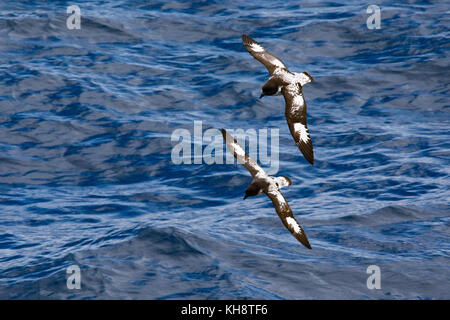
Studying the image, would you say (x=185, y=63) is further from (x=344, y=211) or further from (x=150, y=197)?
(x=344, y=211)

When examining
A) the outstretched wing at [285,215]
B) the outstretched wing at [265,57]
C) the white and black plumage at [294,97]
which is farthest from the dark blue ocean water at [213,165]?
the outstretched wing at [265,57]

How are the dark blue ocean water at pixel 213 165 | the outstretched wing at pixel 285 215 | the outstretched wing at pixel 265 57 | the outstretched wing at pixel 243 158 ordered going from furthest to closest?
1. the dark blue ocean water at pixel 213 165
2. the outstretched wing at pixel 265 57
3. the outstretched wing at pixel 243 158
4. the outstretched wing at pixel 285 215

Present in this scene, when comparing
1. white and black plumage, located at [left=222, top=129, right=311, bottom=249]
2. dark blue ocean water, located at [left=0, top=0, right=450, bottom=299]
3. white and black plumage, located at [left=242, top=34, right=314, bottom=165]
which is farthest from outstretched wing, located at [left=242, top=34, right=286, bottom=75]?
dark blue ocean water, located at [left=0, top=0, right=450, bottom=299]

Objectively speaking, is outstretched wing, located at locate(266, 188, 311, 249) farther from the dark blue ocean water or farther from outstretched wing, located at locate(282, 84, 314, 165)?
the dark blue ocean water

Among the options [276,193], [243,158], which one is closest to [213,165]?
[243,158]

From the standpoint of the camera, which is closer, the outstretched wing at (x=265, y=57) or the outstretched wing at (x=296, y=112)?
the outstretched wing at (x=296, y=112)

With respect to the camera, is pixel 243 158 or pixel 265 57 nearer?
pixel 243 158

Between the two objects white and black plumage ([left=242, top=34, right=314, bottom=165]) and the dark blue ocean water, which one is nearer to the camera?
white and black plumage ([left=242, top=34, right=314, bottom=165])

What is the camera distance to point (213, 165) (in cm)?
1688

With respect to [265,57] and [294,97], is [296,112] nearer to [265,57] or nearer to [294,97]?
[294,97]

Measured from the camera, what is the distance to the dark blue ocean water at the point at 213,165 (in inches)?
508

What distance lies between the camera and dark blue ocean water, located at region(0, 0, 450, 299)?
12.9m

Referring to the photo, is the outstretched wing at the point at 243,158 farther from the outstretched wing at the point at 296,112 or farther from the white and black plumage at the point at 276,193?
the outstretched wing at the point at 296,112

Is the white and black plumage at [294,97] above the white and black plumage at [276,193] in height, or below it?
above
